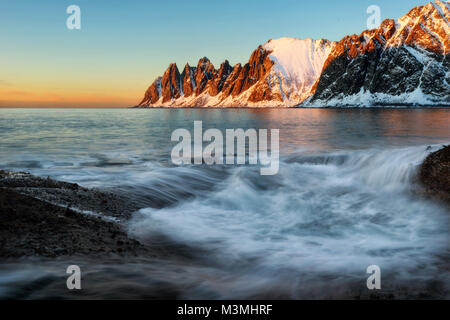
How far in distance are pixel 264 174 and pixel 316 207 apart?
4614 mm

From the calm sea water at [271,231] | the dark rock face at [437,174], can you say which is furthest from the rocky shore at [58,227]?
the dark rock face at [437,174]

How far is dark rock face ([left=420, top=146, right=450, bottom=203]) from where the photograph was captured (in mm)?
9056

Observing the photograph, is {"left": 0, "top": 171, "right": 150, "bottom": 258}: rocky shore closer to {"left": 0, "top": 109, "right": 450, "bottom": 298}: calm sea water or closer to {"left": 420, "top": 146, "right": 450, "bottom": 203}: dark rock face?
{"left": 0, "top": 109, "right": 450, "bottom": 298}: calm sea water

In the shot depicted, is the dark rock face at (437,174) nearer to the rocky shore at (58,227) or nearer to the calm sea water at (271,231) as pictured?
the calm sea water at (271,231)

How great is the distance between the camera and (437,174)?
951 cm

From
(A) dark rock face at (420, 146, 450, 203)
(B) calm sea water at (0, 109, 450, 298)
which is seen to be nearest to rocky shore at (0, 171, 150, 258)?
(B) calm sea water at (0, 109, 450, 298)

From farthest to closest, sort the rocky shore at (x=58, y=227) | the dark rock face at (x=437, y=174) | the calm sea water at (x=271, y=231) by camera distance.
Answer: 1. the dark rock face at (x=437, y=174)
2. the rocky shore at (x=58, y=227)
3. the calm sea water at (x=271, y=231)

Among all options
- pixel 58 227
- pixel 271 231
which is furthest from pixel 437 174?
pixel 58 227

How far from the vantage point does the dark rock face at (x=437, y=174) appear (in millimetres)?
9056

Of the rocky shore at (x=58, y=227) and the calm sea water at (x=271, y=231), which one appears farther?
the rocky shore at (x=58, y=227)

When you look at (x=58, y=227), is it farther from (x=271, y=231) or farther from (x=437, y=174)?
(x=437, y=174)

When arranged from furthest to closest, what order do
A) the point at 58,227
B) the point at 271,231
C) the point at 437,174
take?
the point at 437,174 → the point at 271,231 → the point at 58,227

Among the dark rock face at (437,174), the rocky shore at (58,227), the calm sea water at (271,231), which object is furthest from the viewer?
the dark rock face at (437,174)
